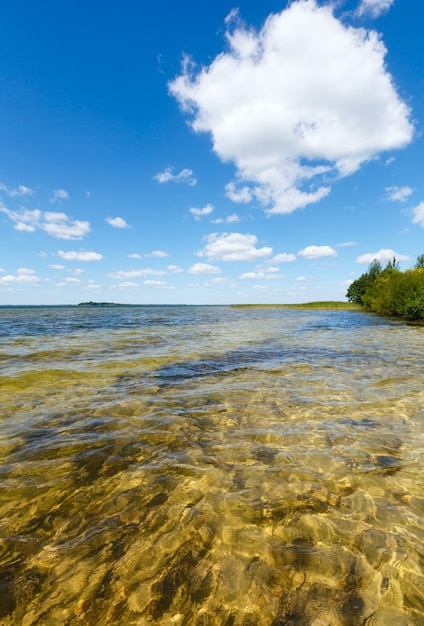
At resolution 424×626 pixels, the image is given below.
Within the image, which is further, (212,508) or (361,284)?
(361,284)

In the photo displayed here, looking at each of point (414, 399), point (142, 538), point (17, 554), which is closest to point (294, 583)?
point (142, 538)

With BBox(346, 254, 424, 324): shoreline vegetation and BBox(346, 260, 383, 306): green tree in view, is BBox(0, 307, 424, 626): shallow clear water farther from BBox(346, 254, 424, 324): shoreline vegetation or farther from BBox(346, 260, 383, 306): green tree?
BBox(346, 260, 383, 306): green tree

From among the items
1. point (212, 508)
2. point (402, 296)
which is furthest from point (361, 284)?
point (212, 508)

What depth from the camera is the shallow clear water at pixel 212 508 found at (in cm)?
248

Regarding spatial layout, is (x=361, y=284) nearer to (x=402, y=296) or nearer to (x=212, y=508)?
(x=402, y=296)

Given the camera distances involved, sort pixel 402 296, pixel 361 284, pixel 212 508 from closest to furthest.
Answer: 1. pixel 212 508
2. pixel 402 296
3. pixel 361 284

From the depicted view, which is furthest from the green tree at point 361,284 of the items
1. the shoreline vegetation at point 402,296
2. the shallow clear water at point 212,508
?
the shallow clear water at point 212,508

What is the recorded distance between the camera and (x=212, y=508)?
361 cm

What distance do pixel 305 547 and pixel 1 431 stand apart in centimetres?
580

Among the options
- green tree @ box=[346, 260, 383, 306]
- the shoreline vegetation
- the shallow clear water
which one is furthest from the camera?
green tree @ box=[346, 260, 383, 306]

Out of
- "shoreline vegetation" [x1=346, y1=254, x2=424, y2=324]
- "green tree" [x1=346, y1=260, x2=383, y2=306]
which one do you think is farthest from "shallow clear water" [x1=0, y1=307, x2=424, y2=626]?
"green tree" [x1=346, y1=260, x2=383, y2=306]

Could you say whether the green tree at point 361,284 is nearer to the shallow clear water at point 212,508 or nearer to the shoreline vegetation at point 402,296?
the shoreline vegetation at point 402,296

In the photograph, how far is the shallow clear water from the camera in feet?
8.15

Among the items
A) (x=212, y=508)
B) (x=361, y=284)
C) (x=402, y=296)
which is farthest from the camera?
(x=361, y=284)
